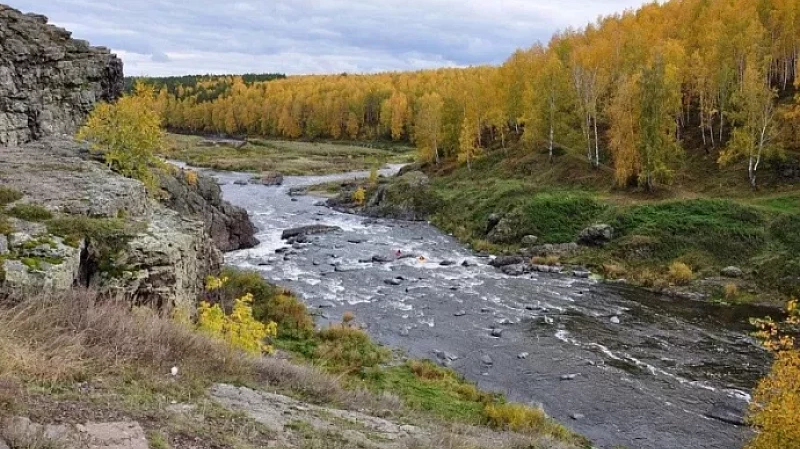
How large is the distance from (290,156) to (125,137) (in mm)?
89346

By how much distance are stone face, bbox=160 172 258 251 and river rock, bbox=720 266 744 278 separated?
112 ft

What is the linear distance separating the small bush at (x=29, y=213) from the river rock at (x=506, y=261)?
102 ft

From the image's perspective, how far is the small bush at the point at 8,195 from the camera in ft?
60.7

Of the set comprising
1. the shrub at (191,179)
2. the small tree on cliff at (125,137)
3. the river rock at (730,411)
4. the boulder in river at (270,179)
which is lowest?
the river rock at (730,411)

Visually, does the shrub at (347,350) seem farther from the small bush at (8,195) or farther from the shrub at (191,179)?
the shrub at (191,179)

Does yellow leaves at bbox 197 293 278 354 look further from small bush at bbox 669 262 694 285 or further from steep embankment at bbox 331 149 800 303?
small bush at bbox 669 262 694 285

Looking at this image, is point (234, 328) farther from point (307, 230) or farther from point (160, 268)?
point (307, 230)

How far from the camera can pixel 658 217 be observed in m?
46.0

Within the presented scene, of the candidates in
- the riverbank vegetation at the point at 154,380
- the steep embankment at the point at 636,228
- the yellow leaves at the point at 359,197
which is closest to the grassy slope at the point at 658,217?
the steep embankment at the point at 636,228

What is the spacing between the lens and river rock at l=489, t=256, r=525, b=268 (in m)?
43.8

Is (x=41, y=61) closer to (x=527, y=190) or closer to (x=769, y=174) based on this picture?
(x=527, y=190)

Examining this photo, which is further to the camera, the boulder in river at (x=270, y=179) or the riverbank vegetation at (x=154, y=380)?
the boulder in river at (x=270, y=179)

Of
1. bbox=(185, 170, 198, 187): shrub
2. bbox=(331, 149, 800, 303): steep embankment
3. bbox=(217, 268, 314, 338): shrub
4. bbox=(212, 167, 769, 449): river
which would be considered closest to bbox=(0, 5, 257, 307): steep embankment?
bbox=(217, 268, 314, 338): shrub

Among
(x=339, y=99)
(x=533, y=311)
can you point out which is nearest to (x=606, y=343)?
(x=533, y=311)
